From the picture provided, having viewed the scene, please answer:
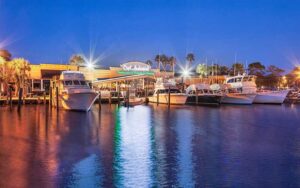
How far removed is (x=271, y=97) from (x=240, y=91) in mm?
6740

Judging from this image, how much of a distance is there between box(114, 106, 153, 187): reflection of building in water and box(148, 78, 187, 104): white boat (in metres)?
32.6

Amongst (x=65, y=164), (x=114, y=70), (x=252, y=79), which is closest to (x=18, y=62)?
(x=114, y=70)

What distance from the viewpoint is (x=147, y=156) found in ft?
63.9

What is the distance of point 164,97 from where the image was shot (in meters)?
65.4

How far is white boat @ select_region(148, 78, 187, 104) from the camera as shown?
63759 millimetres

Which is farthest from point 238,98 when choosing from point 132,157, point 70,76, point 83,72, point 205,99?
point 132,157

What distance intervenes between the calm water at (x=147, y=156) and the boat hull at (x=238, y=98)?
1405 inches

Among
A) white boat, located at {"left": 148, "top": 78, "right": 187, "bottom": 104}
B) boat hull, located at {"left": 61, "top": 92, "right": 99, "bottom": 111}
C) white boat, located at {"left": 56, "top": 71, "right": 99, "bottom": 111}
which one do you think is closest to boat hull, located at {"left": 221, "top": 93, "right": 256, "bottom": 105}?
white boat, located at {"left": 148, "top": 78, "right": 187, "bottom": 104}

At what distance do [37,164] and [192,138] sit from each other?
39.5ft

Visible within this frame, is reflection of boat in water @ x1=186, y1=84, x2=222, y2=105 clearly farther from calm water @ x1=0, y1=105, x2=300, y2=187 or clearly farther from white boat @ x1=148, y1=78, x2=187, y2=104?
calm water @ x1=0, y1=105, x2=300, y2=187

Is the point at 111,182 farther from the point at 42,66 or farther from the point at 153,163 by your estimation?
the point at 42,66

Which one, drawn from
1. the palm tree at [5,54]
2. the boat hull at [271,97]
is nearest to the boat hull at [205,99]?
the boat hull at [271,97]

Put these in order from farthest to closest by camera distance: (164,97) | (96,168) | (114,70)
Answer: (114,70) → (164,97) → (96,168)

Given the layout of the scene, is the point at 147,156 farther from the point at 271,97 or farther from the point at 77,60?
the point at 77,60
